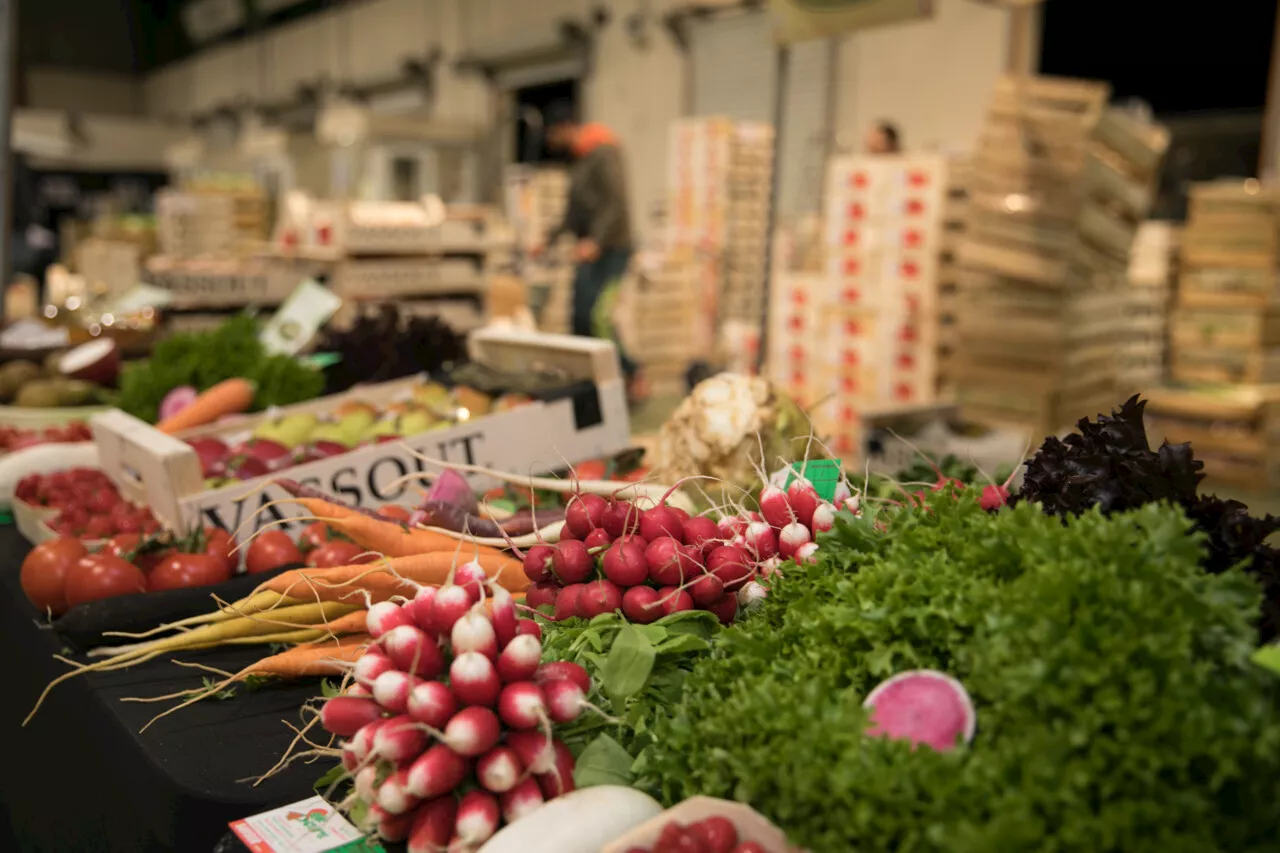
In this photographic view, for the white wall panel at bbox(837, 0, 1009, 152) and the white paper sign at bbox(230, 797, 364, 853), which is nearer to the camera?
the white paper sign at bbox(230, 797, 364, 853)

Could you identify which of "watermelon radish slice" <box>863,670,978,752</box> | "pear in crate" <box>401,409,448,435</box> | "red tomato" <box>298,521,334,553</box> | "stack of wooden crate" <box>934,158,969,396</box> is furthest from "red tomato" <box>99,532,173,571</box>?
"stack of wooden crate" <box>934,158,969,396</box>

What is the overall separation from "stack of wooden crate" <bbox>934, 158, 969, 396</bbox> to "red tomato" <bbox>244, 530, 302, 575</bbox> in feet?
16.2

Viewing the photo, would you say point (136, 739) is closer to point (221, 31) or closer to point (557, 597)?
point (557, 597)

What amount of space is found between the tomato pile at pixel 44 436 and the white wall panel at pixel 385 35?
15595 millimetres

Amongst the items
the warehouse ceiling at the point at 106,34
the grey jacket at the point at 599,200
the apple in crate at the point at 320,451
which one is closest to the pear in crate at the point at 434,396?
the apple in crate at the point at 320,451

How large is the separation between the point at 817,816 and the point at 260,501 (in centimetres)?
178

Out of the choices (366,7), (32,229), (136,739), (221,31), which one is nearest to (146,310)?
(136,739)

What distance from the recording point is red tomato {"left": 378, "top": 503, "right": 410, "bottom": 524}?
230cm

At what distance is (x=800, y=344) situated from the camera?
735cm

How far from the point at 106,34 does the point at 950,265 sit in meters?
29.7

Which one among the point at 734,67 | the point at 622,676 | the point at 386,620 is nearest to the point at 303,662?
the point at 386,620

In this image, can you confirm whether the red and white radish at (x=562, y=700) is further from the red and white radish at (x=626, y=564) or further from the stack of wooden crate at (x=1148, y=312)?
the stack of wooden crate at (x=1148, y=312)

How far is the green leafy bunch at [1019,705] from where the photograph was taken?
1086 millimetres

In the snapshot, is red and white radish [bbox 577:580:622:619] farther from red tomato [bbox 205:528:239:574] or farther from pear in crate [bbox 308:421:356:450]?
pear in crate [bbox 308:421:356:450]
